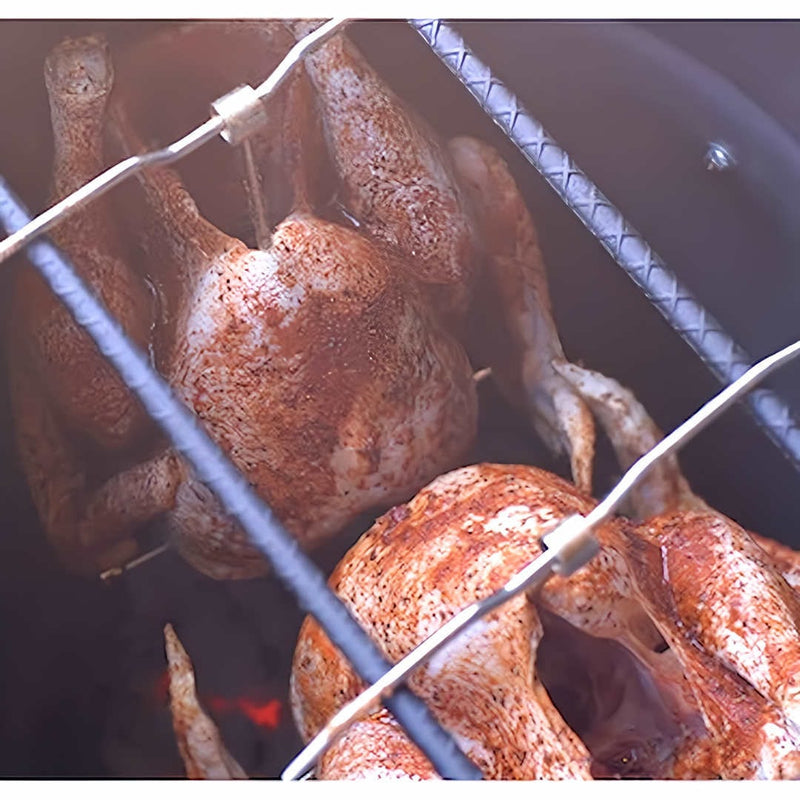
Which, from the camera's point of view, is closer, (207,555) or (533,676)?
(533,676)

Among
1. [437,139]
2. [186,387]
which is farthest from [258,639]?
[437,139]

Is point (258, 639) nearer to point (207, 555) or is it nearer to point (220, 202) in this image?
point (207, 555)

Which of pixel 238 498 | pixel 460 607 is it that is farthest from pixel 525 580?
pixel 238 498

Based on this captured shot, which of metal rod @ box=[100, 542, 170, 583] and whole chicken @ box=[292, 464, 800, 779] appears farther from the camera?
metal rod @ box=[100, 542, 170, 583]

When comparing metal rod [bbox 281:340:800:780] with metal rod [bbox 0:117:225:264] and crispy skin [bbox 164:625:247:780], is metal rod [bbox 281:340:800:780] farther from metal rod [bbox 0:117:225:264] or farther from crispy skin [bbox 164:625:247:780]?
metal rod [bbox 0:117:225:264]

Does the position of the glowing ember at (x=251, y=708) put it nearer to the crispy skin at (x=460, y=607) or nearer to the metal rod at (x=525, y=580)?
the crispy skin at (x=460, y=607)

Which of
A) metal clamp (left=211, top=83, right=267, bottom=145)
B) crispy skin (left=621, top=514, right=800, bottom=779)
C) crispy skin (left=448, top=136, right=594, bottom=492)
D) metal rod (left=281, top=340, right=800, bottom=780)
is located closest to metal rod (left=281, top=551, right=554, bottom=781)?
metal rod (left=281, top=340, right=800, bottom=780)

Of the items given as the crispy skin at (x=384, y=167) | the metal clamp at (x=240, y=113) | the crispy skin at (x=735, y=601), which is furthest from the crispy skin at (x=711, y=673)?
the metal clamp at (x=240, y=113)
